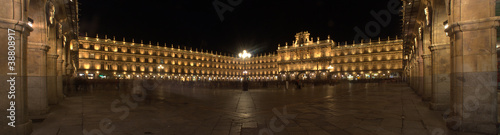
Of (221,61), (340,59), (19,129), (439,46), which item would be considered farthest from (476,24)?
(221,61)

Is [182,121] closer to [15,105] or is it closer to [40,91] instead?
[15,105]

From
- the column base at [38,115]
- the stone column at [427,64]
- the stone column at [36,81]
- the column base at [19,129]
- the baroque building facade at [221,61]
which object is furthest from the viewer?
the baroque building facade at [221,61]

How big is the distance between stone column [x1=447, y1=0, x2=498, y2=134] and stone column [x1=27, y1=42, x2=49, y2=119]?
33.2 feet

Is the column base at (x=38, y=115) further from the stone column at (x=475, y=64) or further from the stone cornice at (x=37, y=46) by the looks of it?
the stone column at (x=475, y=64)

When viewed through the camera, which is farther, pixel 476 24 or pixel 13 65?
pixel 476 24

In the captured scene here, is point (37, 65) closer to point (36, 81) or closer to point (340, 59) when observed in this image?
point (36, 81)

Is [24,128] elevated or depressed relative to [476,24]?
depressed

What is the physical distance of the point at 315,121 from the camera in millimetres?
6055

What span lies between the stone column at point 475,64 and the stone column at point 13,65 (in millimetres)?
8306

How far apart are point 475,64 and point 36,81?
34.4 ft

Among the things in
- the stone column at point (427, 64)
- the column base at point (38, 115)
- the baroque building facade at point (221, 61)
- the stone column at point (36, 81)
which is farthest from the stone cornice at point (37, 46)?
the baroque building facade at point (221, 61)

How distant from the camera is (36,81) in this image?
6738mm

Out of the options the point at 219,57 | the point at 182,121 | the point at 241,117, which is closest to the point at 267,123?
the point at 241,117

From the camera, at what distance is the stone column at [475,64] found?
4.62m
